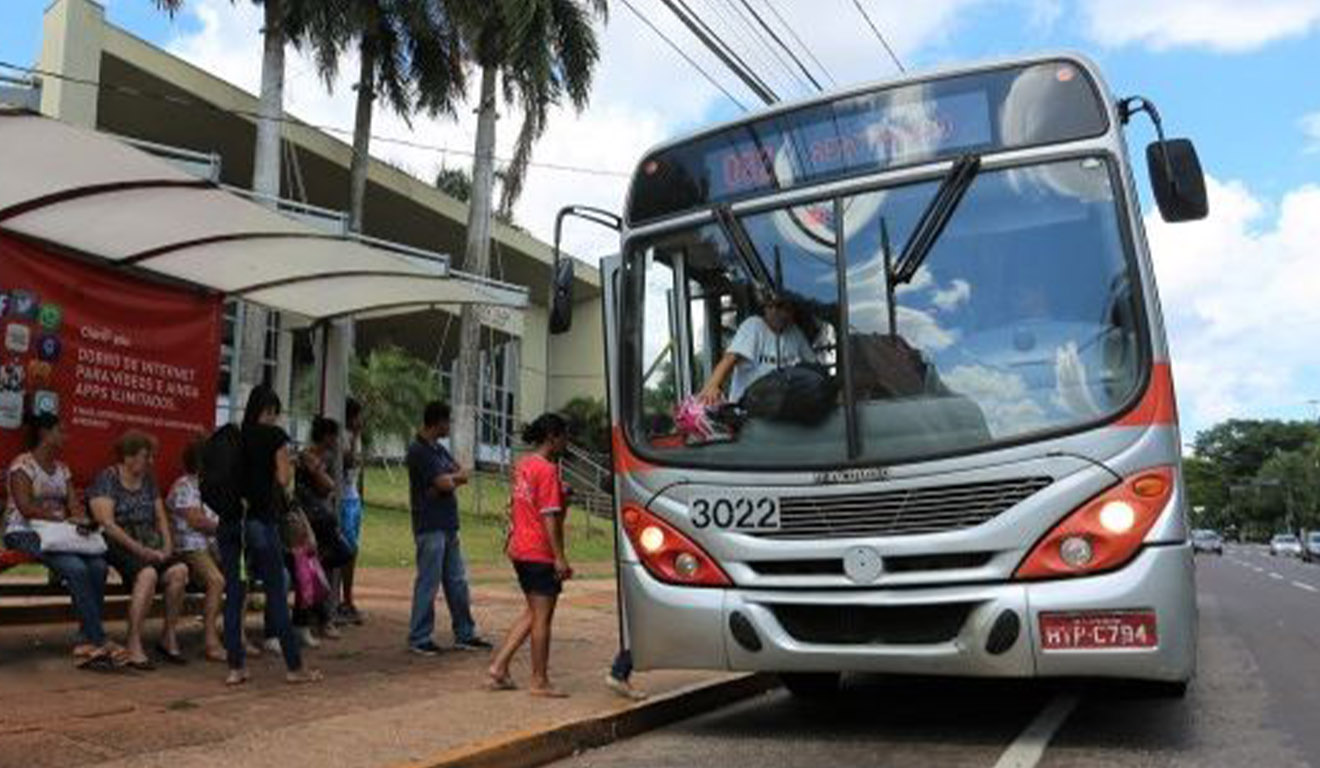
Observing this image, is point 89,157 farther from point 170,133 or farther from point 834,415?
point 170,133

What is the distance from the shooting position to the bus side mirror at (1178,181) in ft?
21.7

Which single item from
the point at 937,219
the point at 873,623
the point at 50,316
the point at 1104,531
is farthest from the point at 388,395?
the point at 1104,531

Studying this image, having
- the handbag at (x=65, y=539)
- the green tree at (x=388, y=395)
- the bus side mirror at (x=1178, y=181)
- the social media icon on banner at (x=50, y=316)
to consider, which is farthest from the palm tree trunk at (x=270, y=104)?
the bus side mirror at (x=1178, y=181)

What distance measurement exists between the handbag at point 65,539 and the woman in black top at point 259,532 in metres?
0.76

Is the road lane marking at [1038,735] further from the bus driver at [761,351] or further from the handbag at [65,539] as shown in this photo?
the handbag at [65,539]

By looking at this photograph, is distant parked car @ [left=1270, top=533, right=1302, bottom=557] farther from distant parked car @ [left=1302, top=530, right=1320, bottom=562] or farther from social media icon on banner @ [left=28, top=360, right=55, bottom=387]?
social media icon on banner @ [left=28, top=360, right=55, bottom=387]

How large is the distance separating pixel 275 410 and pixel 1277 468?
13238cm

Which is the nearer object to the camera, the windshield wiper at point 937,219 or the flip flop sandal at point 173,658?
the windshield wiper at point 937,219

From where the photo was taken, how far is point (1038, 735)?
7.38 meters

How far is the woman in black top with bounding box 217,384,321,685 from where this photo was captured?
8.02 meters

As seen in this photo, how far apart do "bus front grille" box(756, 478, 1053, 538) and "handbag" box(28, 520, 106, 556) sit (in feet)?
14.0

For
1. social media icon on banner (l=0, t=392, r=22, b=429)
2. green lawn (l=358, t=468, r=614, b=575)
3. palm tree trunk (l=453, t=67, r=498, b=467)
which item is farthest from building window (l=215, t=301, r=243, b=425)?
social media icon on banner (l=0, t=392, r=22, b=429)

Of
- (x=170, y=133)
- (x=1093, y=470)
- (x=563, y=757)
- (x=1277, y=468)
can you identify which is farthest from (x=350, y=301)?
(x=1277, y=468)

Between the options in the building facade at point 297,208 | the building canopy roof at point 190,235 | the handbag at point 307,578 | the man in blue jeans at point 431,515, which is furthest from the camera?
the building facade at point 297,208
